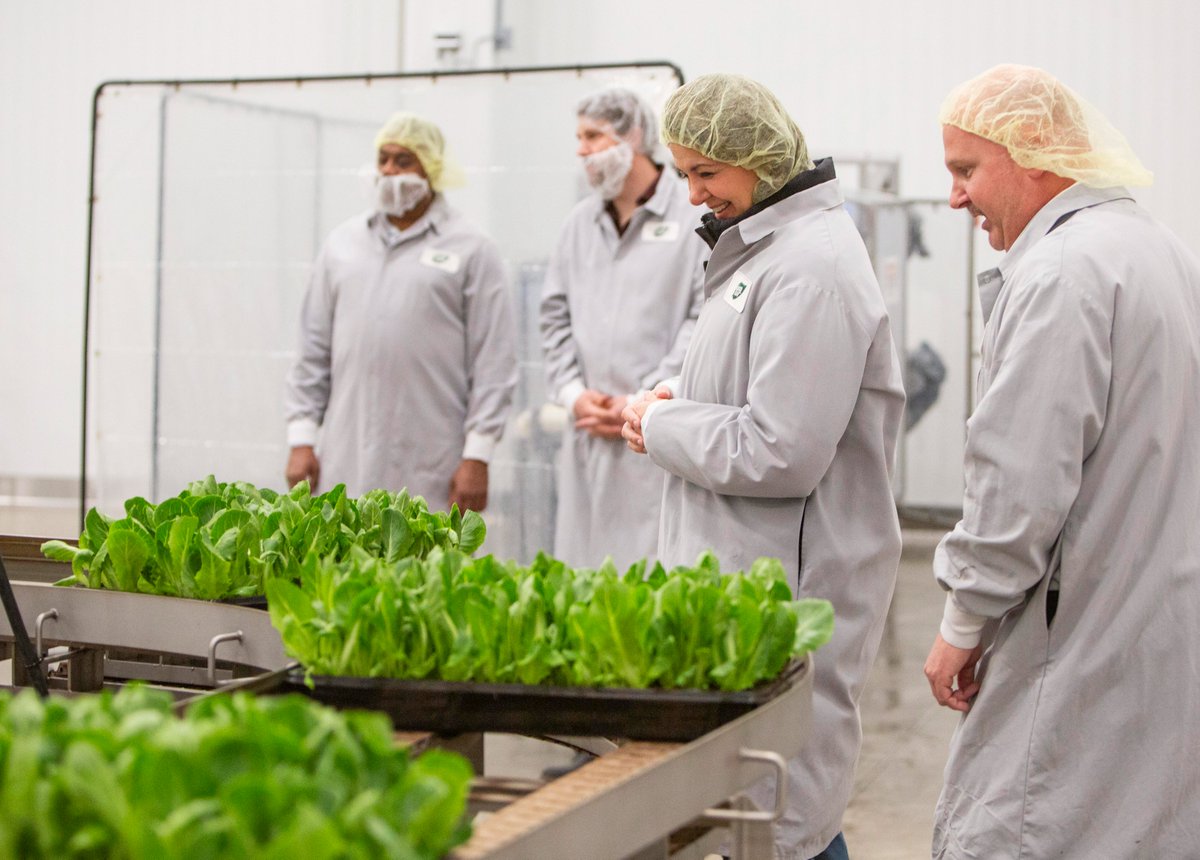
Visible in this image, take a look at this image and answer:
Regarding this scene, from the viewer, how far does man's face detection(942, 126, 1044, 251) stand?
174 cm

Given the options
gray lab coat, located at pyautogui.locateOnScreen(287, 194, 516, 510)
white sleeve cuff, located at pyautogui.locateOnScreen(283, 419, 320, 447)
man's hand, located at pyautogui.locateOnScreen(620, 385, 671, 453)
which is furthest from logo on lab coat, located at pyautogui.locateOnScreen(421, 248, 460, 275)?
man's hand, located at pyautogui.locateOnScreen(620, 385, 671, 453)

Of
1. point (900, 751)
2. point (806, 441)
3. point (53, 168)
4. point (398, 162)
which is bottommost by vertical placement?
point (900, 751)

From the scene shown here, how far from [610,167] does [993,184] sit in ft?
5.01

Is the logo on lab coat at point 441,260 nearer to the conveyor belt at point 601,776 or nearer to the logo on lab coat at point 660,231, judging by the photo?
the logo on lab coat at point 660,231

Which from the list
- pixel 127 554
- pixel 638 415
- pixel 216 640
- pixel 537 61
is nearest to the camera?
pixel 216 640

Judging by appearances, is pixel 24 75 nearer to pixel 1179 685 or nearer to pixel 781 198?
pixel 781 198

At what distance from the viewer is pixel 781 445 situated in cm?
169

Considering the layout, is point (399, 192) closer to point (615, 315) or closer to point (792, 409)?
point (615, 315)

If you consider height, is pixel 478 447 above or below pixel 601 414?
below

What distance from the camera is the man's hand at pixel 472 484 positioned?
3.32 metres

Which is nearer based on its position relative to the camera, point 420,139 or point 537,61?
point 420,139

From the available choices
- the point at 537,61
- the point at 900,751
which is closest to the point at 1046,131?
the point at 900,751

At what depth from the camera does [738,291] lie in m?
1.80

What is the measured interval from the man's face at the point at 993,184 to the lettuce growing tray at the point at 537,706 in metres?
0.83
